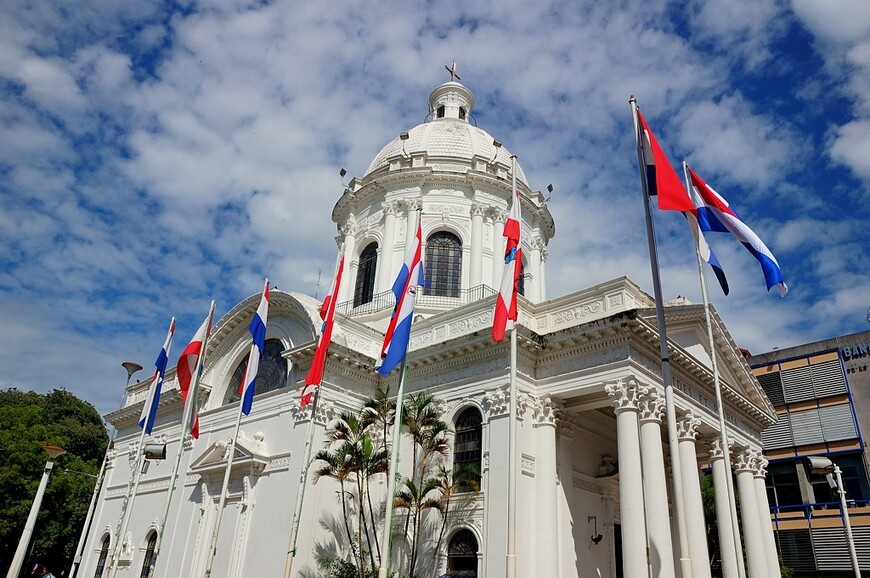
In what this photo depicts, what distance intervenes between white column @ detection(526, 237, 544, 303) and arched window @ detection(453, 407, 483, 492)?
11.3m

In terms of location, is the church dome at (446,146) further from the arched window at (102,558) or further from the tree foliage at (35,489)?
the tree foliage at (35,489)

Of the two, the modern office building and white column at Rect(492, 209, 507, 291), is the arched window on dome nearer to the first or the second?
white column at Rect(492, 209, 507, 291)

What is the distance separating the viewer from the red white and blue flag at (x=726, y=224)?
12.7 meters

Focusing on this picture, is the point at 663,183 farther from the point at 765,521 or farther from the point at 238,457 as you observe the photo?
the point at 765,521

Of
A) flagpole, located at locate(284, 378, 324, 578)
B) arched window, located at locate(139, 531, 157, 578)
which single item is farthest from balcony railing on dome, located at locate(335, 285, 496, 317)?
arched window, located at locate(139, 531, 157, 578)

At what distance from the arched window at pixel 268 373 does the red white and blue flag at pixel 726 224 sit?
1672cm

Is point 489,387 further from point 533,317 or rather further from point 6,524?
point 6,524

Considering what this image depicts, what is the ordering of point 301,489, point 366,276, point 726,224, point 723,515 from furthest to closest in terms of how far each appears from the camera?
point 366,276 → point 723,515 → point 301,489 → point 726,224

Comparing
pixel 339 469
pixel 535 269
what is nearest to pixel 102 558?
pixel 339 469

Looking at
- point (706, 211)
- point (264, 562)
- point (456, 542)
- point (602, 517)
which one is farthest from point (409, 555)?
point (706, 211)

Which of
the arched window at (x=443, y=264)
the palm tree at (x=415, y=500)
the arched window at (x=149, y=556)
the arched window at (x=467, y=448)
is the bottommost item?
the arched window at (x=149, y=556)

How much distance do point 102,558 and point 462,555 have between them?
835 inches

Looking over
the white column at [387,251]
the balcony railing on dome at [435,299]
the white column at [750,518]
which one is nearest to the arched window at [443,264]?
the balcony railing on dome at [435,299]

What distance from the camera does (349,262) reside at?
1252 inches
